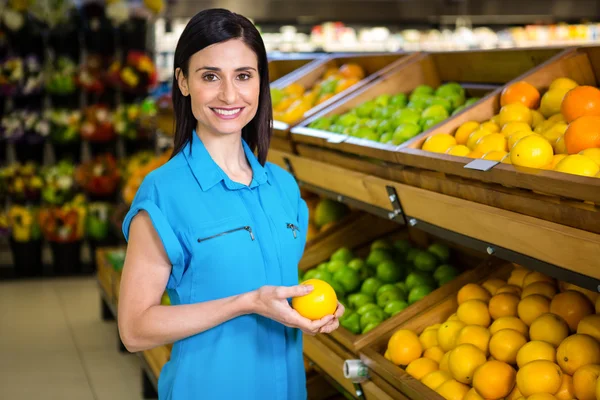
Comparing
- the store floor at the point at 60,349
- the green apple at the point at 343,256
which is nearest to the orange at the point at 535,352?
the green apple at the point at 343,256

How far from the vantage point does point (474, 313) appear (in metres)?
2.23

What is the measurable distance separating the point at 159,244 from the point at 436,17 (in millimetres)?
8681

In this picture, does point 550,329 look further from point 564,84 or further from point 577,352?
point 564,84

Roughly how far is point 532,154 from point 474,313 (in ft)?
2.06

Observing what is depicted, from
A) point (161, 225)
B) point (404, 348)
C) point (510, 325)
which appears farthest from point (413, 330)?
point (161, 225)

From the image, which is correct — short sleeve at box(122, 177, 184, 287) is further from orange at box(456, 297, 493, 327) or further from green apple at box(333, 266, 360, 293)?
green apple at box(333, 266, 360, 293)

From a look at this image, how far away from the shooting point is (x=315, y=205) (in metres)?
3.82

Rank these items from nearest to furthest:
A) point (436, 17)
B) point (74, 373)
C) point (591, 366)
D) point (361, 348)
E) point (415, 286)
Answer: point (591, 366)
point (361, 348)
point (415, 286)
point (74, 373)
point (436, 17)

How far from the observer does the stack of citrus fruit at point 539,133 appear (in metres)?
1.78

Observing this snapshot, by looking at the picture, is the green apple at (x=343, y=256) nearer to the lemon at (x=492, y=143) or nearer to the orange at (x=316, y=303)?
the lemon at (x=492, y=143)

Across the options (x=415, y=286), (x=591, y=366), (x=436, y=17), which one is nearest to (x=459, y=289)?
(x=415, y=286)

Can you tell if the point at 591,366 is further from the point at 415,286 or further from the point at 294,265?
the point at 415,286

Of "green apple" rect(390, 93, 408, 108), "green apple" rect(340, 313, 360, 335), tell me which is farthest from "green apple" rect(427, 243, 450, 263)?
"green apple" rect(390, 93, 408, 108)

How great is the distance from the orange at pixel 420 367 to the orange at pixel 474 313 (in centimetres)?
17
